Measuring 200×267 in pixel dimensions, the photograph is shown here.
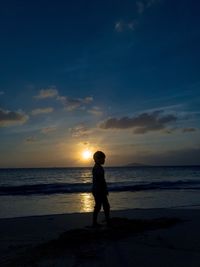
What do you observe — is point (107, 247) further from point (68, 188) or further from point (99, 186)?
point (68, 188)

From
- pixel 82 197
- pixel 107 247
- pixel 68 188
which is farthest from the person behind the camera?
pixel 68 188

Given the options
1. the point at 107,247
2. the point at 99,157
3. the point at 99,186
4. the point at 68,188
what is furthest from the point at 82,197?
the point at 107,247

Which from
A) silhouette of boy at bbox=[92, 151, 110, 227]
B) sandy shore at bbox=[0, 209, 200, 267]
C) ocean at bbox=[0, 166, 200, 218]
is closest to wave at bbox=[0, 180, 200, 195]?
ocean at bbox=[0, 166, 200, 218]

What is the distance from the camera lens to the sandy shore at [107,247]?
5.59 meters

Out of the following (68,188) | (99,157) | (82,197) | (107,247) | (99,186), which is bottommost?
(107,247)

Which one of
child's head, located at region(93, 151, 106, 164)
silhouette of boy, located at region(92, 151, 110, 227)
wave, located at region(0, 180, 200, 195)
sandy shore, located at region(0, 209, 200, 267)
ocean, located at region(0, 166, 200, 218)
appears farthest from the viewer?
wave, located at region(0, 180, 200, 195)

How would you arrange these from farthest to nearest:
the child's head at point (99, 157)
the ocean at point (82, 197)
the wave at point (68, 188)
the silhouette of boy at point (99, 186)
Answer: the wave at point (68, 188), the ocean at point (82, 197), the child's head at point (99, 157), the silhouette of boy at point (99, 186)

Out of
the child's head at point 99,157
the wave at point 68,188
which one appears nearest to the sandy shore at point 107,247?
the child's head at point 99,157

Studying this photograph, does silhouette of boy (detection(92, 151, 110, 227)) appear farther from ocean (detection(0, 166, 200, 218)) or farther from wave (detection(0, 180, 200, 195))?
wave (detection(0, 180, 200, 195))

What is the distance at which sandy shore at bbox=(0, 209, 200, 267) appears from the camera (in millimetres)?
5586

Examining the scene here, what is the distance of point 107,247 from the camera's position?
6434 millimetres

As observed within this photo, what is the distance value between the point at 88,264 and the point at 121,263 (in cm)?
51

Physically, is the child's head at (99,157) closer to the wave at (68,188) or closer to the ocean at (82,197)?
the ocean at (82,197)

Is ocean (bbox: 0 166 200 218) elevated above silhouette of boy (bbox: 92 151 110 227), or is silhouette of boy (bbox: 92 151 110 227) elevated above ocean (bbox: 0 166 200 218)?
silhouette of boy (bbox: 92 151 110 227)
